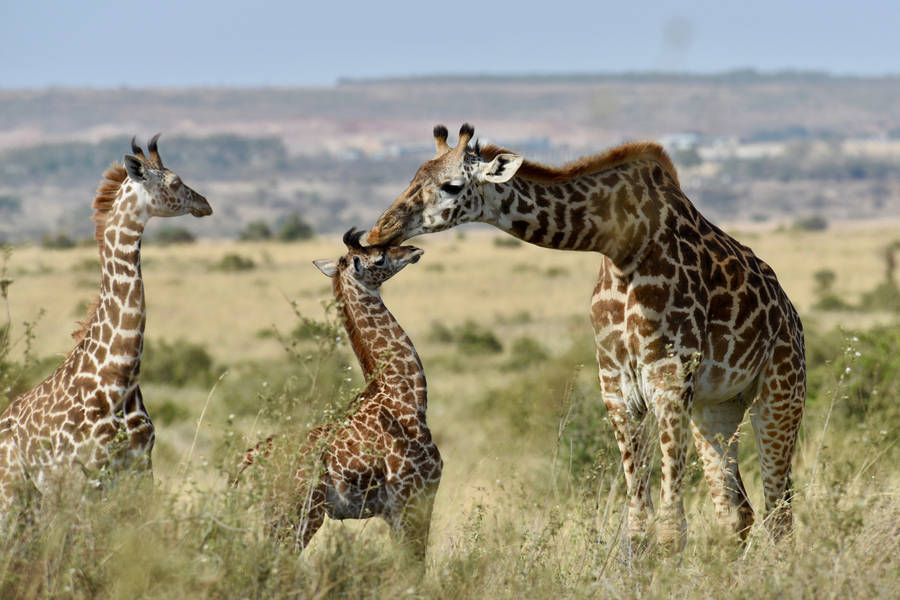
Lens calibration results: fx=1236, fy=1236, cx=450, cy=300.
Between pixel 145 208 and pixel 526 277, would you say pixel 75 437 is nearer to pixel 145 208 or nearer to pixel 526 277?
pixel 145 208

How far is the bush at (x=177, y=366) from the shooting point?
22094 millimetres

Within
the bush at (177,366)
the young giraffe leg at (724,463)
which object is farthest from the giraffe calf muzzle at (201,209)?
the bush at (177,366)

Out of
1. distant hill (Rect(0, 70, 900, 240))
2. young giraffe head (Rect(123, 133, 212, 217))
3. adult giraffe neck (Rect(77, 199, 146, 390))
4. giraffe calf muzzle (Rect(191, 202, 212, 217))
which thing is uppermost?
young giraffe head (Rect(123, 133, 212, 217))

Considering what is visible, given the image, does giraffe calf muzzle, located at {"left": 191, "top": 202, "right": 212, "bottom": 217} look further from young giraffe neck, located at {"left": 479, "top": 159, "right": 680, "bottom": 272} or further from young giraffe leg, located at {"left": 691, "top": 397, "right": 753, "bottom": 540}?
young giraffe leg, located at {"left": 691, "top": 397, "right": 753, "bottom": 540}

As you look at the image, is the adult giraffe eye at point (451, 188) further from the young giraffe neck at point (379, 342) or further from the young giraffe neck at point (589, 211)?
the young giraffe neck at point (379, 342)

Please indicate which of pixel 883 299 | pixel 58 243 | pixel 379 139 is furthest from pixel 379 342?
pixel 379 139

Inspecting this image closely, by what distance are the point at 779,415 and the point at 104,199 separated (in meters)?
4.01

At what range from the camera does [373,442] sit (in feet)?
20.6

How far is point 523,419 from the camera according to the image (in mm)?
13938

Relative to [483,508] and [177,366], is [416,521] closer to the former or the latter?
[483,508]

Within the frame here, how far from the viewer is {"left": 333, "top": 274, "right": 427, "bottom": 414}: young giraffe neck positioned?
683cm

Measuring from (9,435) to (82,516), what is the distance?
122 cm

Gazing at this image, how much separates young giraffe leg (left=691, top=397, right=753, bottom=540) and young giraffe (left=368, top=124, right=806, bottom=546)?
0.88 ft

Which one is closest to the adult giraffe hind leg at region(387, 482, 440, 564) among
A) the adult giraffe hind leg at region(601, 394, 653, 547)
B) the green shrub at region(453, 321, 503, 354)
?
the adult giraffe hind leg at region(601, 394, 653, 547)
